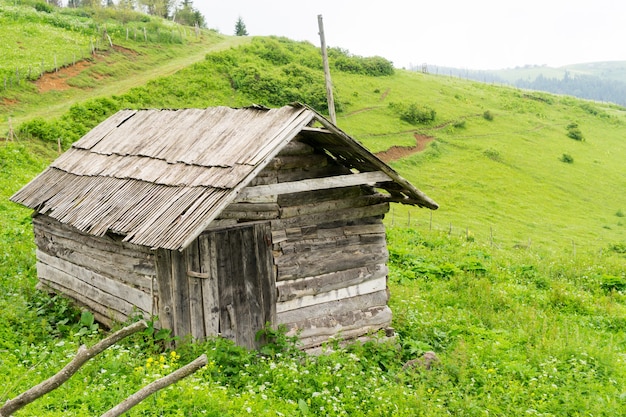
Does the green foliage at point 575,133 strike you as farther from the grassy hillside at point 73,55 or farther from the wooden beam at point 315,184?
the wooden beam at point 315,184

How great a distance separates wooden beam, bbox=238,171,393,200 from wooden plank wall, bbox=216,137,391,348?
22.9 inches

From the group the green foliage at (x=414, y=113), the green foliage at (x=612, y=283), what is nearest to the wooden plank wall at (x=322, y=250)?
the green foliage at (x=612, y=283)

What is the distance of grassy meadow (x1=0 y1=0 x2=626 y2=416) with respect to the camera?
28.6 ft

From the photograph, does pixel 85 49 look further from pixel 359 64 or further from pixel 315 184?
pixel 315 184

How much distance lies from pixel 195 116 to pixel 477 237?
59.2 feet

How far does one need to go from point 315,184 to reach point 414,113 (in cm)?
3783

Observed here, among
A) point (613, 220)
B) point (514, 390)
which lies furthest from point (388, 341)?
point (613, 220)

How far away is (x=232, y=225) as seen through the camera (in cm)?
992

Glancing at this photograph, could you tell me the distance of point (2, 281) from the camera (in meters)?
13.1

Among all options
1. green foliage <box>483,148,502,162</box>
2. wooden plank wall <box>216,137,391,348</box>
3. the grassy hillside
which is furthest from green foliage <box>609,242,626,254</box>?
the grassy hillside

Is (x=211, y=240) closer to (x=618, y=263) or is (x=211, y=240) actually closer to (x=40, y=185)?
(x=40, y=185)

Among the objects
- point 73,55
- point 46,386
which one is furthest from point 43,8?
point 46,386

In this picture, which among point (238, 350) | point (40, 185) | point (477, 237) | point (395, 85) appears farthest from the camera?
point (395, 85)

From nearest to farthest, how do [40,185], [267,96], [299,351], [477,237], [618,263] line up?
[299,351], [40,185], [618,263], [477,237], [267,96]
